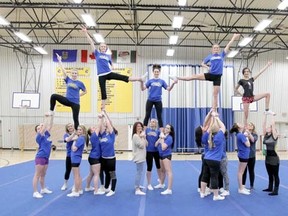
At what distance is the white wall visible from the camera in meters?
24.5

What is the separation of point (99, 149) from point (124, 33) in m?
16.5

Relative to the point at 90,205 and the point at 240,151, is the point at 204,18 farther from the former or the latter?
the point at 90,205

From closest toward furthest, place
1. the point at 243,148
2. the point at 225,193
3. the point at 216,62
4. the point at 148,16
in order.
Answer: the point at 216,62 < the point at 225,193 < the point at 243,148 < the point at 148,16

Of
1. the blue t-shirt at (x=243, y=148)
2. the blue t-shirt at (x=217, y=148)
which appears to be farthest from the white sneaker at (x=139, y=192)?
the blue t-shirt at (x=243, y=148)

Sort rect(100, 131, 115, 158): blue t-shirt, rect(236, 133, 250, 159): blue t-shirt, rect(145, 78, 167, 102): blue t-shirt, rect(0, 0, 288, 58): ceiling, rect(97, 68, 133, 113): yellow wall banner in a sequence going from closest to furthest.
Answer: rect(145, 78, 167, 102): blue t-shirt < rect(100, 131, 115, 158): blue t-shirt < rect(236, 133, 250, 159): blue t-shirt < rect(0, 0, 288, 58): ceiling < rect(97, 68, 133, 113): yellow wall banner

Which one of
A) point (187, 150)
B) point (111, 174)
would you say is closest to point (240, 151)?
point (111, 174)

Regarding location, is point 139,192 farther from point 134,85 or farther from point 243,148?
point 134,85

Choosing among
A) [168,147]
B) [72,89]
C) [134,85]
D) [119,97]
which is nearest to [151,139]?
[168,147]

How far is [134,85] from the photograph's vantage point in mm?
24531

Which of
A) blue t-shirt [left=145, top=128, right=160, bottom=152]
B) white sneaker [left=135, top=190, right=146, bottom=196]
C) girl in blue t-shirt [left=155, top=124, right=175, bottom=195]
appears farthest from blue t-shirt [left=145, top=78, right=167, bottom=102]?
white sneaker [left=135, top=190, right=146, bottom=196]

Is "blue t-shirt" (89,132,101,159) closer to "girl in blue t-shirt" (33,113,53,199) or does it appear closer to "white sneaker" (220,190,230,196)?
"girl in blue t-shirt" (33,113,53,199)

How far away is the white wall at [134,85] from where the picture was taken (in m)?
24.5

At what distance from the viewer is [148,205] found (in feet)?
24.5

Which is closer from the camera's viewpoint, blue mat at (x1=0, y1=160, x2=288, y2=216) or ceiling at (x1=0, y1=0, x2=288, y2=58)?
blue mat at (x1=0, y1=160, x2=288, y2=216)
